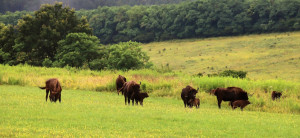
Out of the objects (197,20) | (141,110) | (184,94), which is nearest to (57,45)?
(184,94)

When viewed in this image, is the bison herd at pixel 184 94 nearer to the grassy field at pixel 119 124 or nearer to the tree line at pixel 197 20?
the grassy field at pixel 119 124

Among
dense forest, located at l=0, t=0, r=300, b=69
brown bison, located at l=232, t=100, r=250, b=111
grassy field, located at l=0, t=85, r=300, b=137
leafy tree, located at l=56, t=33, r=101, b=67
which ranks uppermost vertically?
dense forest, located at l=0, t=0, r=300, b=69

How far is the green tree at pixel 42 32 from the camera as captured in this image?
55.3 metres

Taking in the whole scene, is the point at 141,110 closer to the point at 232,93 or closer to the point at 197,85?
the point at 232,93

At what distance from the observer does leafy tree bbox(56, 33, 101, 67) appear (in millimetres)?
50156

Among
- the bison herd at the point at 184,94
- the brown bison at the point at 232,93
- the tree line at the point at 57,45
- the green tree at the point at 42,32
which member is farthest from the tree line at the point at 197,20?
the bison herd at the point at 184,94

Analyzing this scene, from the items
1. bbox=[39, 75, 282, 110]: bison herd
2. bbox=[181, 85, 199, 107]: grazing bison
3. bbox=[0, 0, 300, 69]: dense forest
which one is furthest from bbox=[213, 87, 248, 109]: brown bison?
bbox=[0, 0, 300, 69]: dense forest

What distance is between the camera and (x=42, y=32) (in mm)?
55250

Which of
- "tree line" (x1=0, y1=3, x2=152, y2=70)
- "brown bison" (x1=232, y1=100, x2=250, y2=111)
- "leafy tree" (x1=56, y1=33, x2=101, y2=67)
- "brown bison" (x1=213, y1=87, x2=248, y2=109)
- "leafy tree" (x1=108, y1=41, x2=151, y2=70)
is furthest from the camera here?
"tree line" (x1=0, y1=3, x2=152, y2=70)

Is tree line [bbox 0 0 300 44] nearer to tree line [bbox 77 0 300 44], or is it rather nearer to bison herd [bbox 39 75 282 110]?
tree line [bbox 77 0 300 44]

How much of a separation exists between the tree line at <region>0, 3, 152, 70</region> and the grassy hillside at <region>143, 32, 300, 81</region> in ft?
77.0

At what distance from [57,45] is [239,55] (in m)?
39.7

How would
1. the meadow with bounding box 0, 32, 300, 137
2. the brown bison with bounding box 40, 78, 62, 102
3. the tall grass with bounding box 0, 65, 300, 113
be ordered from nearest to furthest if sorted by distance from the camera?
the meadow with bounding box 0, 32, 300, 137, the brown bison with bounding box 40, 78, 62, 102, the tall grass with bounding box 0, 65, 300, 113

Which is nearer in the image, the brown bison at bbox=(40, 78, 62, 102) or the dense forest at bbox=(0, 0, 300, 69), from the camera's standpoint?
the brown bison at bbox=(40, 78, 62, 102)
